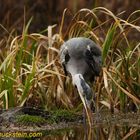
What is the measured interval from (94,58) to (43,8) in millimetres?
6402

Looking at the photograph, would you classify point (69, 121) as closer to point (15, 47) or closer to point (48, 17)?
point (15, 47)

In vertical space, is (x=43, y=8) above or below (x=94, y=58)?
above

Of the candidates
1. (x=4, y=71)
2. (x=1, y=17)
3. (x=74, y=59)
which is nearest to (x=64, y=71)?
(x=74, y=59)

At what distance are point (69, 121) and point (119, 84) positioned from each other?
0.77 meters

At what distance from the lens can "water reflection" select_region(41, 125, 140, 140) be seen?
5848 millimetres

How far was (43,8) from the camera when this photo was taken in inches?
524

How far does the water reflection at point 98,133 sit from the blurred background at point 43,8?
613cm

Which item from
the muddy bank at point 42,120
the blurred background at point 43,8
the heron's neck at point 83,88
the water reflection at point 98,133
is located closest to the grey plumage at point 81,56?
the heron's neck at point 83,88

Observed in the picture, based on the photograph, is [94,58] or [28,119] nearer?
[28,119]

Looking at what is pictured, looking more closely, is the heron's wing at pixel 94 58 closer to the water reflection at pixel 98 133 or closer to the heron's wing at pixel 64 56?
the heron's wing at pixel 64 56

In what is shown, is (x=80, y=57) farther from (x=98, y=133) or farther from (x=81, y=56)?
Result: (x=98, y=133)

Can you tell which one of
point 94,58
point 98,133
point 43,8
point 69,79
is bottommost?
point 98,133

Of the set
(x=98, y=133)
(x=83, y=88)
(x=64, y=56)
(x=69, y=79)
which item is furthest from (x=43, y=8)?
(x=98, y=133)

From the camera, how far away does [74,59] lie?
23.2ft
